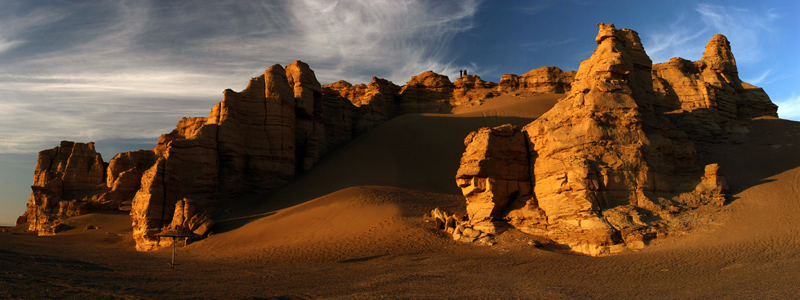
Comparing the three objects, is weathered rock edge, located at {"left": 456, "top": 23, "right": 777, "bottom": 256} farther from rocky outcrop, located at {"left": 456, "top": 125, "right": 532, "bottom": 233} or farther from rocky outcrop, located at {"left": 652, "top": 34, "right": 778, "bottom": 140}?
rocky outcrop, located at {"left": 652, "top": 34, "right": 778, "bottom": 140}

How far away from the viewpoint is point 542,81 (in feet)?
164

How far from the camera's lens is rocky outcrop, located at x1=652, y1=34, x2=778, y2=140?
20484mm

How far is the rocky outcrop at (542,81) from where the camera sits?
163ft

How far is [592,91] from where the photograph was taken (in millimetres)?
15828

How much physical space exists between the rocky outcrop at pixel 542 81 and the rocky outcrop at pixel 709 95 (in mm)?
24510

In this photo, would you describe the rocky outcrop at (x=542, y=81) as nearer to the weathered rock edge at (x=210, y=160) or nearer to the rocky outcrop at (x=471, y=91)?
the rocky outcrop at (x=471, y=91)

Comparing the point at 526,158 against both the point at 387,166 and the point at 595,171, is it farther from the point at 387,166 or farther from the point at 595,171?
the point at 387,166

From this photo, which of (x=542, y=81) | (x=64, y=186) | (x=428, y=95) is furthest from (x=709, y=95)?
(x=64, y=186)

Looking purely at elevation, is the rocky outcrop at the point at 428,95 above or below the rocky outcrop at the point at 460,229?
above

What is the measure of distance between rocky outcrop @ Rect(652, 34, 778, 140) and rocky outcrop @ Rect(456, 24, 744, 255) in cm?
475

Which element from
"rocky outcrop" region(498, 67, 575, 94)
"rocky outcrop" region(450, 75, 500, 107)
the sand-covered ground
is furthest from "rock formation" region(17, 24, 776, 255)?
"rocky outcrop" region(498, 67, 575, 94)

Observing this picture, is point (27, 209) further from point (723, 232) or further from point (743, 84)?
point (743, 84)

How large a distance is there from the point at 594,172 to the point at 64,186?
39503mm

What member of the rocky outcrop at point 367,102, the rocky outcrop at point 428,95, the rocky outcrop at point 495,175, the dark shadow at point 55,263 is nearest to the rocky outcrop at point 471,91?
the rocky outcrop at point 428,95
